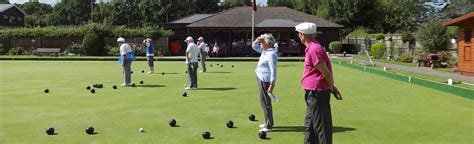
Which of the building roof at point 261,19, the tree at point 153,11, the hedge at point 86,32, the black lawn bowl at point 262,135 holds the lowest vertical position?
the black lawn bowl at point 262,135

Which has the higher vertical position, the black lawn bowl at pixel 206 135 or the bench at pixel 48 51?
the bench at pixel 48 51

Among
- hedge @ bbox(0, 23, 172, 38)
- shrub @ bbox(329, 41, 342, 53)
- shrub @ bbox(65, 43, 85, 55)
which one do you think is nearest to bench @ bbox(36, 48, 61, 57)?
shrub @ bbox(65, 43, 85, 55)

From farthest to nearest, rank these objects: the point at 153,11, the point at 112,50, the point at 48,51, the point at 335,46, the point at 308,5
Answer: the point at 308,5 → the point at 153,11 → the point at 335,46 → the point at 112,50 → the point at 48,51

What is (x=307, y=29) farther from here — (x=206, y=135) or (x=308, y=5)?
(x=308, y=5)

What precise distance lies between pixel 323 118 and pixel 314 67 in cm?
56

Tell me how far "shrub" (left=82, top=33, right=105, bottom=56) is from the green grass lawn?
26.2 metres

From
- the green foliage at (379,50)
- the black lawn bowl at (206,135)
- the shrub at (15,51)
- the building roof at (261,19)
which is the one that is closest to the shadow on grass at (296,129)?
the black lawn bowl at (206,135)

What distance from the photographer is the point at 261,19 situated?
45469mm

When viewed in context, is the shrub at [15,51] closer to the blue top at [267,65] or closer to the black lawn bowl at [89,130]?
the black lawn bowl at [89,130]

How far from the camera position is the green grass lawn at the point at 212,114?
7879 millimetres

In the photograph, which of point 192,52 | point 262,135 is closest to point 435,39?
point 192,52

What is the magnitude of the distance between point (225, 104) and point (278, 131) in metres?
3.36

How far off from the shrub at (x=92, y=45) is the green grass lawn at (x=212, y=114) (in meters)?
26.2

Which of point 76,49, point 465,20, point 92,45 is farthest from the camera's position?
point 76,49
